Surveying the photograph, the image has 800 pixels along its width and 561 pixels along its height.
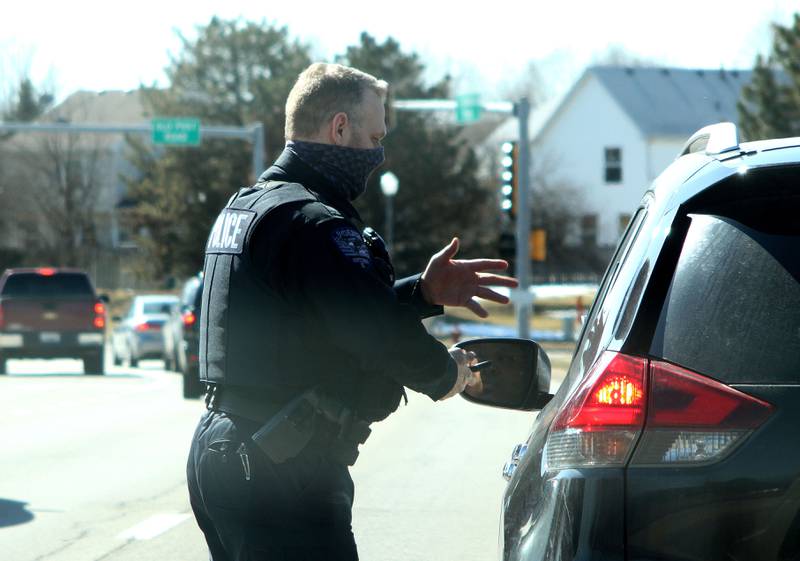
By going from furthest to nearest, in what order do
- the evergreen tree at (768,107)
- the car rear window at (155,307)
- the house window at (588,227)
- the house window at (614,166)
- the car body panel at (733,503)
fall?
the house window at (614,166) < the house window at (588,227) < the evergreen tree at (768,107) < the car rear window at (155,307) < the car body panel at (733,503)

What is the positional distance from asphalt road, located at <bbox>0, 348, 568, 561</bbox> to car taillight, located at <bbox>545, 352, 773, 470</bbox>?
4562 millimetres

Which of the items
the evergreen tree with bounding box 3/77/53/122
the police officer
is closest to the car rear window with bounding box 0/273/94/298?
the police officer

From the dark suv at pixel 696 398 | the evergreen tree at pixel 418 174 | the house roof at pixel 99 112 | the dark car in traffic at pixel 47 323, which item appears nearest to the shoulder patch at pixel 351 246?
the dark suv at pixel 696 398

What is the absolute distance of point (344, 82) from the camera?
3781 millimetres

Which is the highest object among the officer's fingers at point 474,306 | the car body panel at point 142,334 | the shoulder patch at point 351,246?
the shoulder patch at point 351,246

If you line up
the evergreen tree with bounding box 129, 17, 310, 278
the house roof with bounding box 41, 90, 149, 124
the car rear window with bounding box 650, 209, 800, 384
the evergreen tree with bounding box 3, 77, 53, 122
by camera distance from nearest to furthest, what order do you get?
the car rear window with bounding box 650, 209, 800, 384 → the evergreen tree with bounding box 129, 17, 310, 278 → the house roof with bounding box 41, 90, 149, 124 → the evergreen tree with bounding box 3, 77, 53, 122

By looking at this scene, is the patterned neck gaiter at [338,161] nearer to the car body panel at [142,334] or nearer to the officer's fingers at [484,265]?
the officer's fingers at [484,265]

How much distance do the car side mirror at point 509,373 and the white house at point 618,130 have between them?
61129 millimetres

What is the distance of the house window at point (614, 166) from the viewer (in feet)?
221

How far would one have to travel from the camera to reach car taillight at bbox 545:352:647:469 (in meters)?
2.89

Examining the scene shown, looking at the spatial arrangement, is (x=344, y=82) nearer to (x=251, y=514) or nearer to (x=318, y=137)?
(x=318, y=137)

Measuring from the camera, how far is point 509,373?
3994 millimetres

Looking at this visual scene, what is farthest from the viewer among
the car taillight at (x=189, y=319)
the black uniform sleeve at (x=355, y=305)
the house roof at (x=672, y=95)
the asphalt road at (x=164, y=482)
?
the house roof at (x=672, y=95)

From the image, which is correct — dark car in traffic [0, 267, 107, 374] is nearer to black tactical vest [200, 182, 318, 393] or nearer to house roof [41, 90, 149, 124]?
black tactical vest [200, 182, 318, 393]
